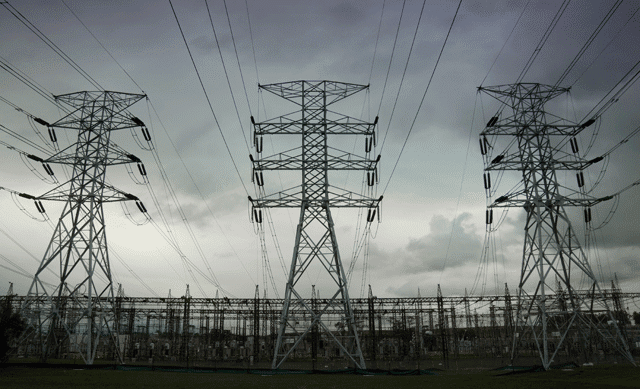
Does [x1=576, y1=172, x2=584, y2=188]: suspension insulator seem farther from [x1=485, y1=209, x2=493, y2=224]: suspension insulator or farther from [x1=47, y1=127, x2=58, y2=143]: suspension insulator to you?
[x1=47, y1=127, x2=58, y2=143]: suspension insulator

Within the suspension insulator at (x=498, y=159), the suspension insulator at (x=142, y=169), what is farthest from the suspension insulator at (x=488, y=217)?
the suspension insulator at (x=142, y=169)

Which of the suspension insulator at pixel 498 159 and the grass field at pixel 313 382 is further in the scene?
the suspension insulator at pixel 498 159

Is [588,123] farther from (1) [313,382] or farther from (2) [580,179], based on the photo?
(1) [313,382]

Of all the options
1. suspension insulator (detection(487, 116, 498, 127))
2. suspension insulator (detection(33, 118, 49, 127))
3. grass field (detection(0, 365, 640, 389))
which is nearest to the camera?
grass field (detection(0, 365, 640, 389))

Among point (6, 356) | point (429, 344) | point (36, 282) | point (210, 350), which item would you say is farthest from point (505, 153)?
point (429, 344)

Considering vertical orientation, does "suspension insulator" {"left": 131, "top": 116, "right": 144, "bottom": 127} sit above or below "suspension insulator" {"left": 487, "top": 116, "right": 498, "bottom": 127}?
above

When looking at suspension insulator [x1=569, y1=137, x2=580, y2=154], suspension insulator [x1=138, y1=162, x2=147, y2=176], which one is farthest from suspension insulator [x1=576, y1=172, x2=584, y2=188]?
suspension insulator [x1=138, y1=162, x2=147, y2=176]

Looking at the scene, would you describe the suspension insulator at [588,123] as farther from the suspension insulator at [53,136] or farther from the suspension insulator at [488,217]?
the suspension insulator at [53,136]

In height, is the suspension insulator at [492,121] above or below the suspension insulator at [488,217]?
above

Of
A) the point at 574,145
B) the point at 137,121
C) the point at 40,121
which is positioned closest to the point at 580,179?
the point at 574,145

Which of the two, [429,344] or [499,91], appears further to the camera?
[429,344]

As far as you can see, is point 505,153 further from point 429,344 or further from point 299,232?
point 429,344
